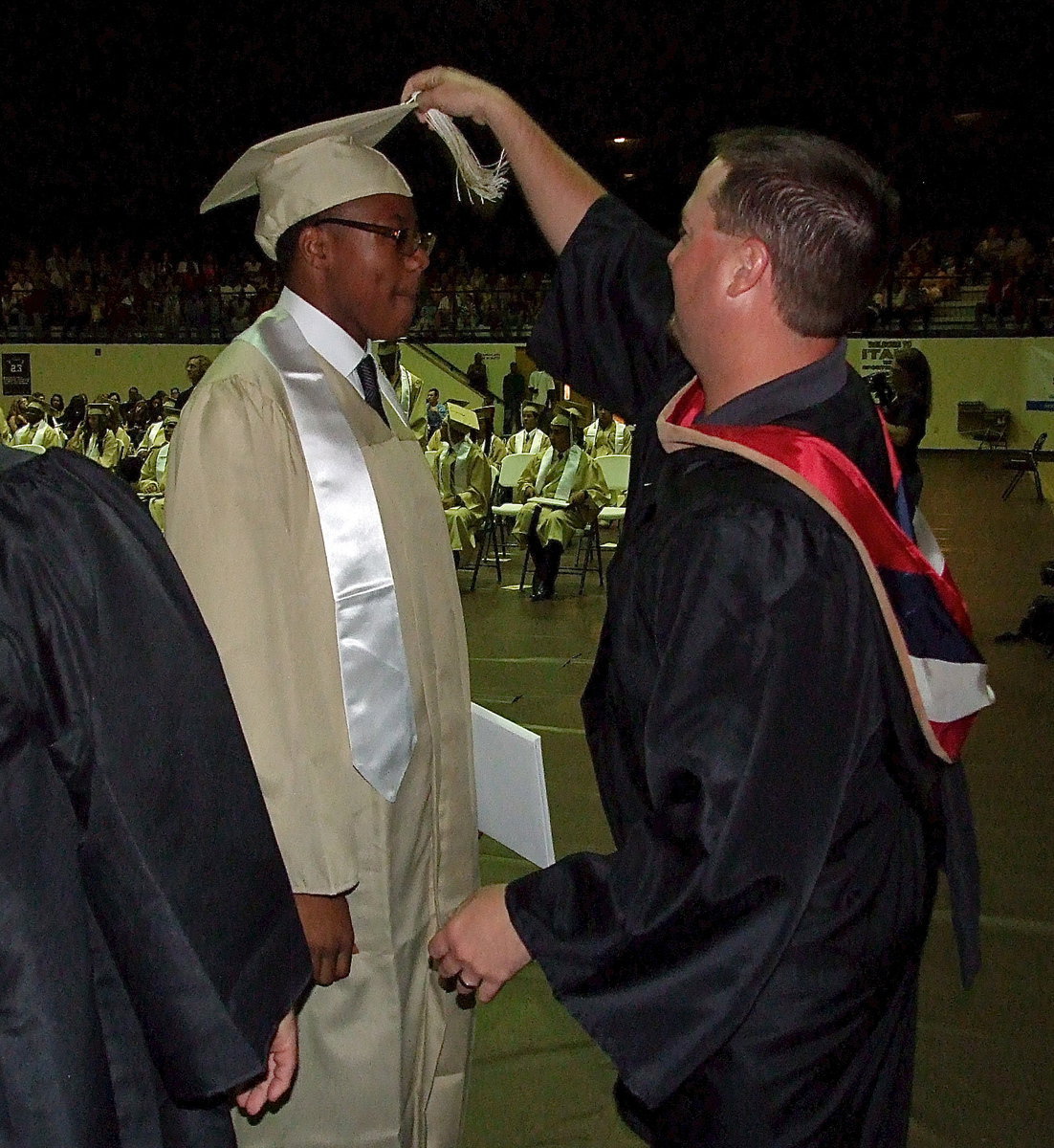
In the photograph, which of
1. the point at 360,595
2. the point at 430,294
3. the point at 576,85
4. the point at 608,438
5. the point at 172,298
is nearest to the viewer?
the point at 360,595

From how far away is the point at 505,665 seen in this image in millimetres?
7367

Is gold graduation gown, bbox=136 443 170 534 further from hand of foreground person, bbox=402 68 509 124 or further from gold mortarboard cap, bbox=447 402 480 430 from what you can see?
hand of foreground person, bbox=402 68 509 124

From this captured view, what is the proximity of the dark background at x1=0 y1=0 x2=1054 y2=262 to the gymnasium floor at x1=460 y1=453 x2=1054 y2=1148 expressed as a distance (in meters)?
15.0

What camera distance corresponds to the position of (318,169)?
87.4 inches

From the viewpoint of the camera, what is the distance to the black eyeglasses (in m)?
2.24

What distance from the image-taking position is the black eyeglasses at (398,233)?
7.34 ft

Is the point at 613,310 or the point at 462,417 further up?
the point at 613,310

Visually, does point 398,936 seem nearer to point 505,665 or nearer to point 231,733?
point 231,733

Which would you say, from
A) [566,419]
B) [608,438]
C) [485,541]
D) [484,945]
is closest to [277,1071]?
[484,945]

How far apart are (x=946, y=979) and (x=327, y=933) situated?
2.17 meters

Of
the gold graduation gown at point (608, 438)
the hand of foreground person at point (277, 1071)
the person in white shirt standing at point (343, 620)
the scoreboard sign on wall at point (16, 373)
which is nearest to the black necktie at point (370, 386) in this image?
the person in white shirt standing at point (343, 620)

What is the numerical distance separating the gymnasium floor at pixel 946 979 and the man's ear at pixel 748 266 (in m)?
2.03

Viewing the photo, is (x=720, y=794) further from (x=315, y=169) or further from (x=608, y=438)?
(x=608, y=438)

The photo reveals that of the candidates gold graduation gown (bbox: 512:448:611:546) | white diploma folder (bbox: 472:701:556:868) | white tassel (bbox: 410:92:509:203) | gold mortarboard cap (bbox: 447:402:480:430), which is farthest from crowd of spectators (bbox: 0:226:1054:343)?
white diploma folder (bbox: 472:701:556:868)
